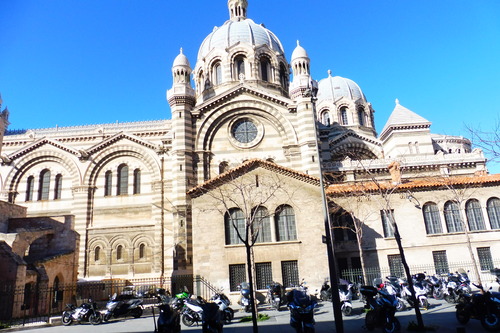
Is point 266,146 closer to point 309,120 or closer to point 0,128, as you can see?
point 309,120

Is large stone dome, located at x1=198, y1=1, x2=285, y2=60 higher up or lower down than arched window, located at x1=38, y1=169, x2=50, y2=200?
higher up

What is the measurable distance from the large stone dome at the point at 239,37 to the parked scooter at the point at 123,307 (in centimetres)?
2581

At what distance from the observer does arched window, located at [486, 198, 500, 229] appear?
21.5 meters

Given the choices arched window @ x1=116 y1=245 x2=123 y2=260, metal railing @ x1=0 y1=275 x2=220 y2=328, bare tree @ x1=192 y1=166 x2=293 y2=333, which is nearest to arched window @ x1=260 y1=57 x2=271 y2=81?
bare tree @ x1=192 y1=166 x2=293 y2=333

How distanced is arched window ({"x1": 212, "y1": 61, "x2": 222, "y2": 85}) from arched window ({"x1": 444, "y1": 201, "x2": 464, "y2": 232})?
22.1 meters

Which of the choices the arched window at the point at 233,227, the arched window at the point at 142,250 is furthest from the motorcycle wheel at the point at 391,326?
the arched window at the point at 142,250

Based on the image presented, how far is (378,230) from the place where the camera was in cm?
2158

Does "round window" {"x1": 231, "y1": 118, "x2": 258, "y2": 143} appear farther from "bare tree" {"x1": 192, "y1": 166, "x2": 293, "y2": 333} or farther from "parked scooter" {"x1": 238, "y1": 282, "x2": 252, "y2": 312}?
"parked scooter" {"x1": 238, "y1": 282, "x2": 252, "y2": 312}

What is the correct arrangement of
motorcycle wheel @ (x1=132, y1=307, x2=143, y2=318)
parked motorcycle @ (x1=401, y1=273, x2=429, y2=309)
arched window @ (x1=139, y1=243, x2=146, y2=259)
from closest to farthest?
parked motorcycle @ (x1=401, y1=273, x2=429, y2=309), motorcycle wheel @ (x1=132, y1=307, x2=143, y2=318), arched window @ (x1=139, y1=243, x2=146, y2=259)

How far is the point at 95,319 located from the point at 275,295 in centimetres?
743

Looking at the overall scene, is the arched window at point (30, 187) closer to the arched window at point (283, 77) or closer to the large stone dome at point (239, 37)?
the large stone dome at point (239, 37)

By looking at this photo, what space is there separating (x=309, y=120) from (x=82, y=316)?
18828 mm

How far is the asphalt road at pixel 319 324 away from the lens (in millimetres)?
10656

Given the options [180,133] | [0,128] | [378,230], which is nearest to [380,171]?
[378,230]
